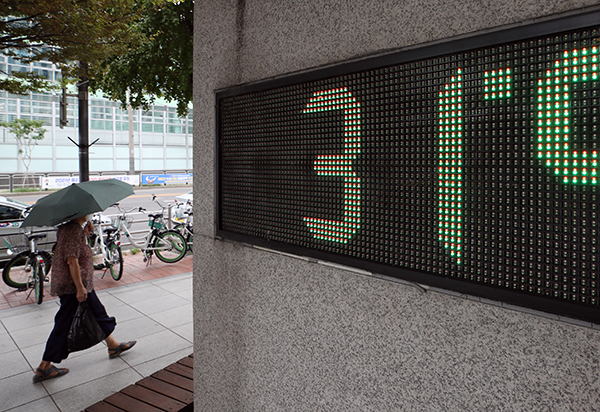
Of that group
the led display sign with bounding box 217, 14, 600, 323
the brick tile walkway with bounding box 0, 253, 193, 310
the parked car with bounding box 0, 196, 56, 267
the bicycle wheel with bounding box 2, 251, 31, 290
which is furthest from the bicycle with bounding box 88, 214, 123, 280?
the led display sign with bounding box 217, 14, 600, 323

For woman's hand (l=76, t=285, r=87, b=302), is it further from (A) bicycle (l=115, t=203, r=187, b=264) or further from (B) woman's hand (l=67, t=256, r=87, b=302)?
(A) bicycle (l=115, t=203, r=187, b=264)

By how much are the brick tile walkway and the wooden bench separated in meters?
4.62

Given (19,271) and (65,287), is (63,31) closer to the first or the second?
(65,287)

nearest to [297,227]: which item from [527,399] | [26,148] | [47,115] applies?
[527,399]

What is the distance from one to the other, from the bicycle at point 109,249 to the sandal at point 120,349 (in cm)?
332

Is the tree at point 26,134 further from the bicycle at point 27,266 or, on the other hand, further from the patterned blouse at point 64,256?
the patterned blouse at point 64,256

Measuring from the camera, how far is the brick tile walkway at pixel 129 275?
716 centimetres

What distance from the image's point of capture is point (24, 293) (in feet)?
Answer: 24.7

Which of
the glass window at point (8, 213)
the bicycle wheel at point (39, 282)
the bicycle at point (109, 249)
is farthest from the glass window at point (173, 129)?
the bicycle wheel at point (39, 282)

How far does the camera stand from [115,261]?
8180 mm

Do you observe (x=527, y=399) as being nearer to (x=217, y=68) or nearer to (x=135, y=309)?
(x=217, y=68)

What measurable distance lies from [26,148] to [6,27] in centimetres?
3560

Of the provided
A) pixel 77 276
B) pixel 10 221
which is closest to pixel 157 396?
pixel 77 276

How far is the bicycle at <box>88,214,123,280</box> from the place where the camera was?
321 inches
